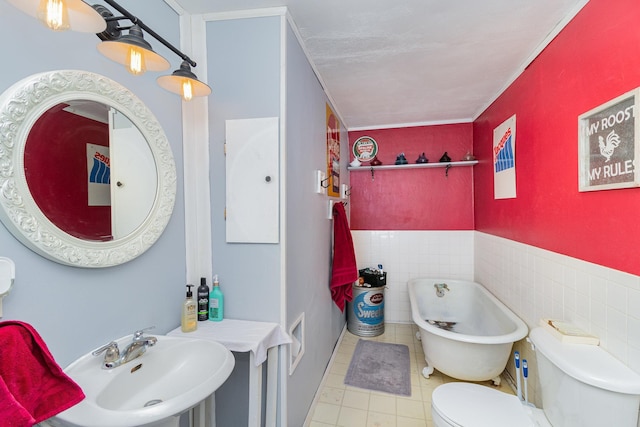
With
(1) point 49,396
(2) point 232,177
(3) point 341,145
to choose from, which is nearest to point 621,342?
(2) point 232,177

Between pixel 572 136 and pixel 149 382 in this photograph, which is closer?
pixel 149 382

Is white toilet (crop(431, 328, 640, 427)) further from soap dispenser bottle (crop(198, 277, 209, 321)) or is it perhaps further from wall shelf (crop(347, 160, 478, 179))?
wall shelf (crop(347, 160, 478, 179))

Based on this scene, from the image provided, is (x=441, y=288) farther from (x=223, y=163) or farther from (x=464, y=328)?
(x=223, y=163)

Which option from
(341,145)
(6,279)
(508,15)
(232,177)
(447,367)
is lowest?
(447,367)

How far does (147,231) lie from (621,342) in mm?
2108

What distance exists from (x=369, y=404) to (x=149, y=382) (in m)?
1.61

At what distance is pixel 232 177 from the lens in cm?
157

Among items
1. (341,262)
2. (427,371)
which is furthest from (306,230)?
(427,371)

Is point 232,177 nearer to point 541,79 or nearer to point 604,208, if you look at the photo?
point 604,208

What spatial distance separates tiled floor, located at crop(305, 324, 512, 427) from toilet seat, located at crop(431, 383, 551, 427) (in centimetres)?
61

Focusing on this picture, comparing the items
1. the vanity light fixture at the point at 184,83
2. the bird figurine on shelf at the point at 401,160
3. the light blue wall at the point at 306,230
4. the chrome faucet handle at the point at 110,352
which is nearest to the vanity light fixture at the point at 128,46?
the vanity light fixture at the point at 184,83

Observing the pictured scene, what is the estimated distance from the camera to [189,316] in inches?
54.8

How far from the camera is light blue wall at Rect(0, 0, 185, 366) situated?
860 mm

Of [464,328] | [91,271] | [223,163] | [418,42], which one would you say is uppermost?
[418,42]
